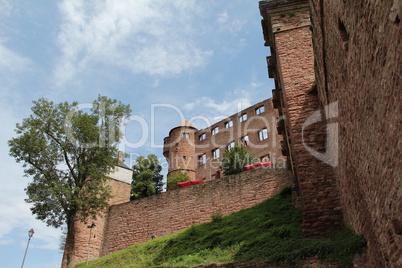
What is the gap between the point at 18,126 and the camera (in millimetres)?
19594

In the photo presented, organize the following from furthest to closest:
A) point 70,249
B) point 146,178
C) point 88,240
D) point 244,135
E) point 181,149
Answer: point 181,149
point 244,135
point 146,178
point 88,240
point 70,249

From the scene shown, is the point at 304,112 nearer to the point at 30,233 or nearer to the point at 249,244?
the point at 249,244

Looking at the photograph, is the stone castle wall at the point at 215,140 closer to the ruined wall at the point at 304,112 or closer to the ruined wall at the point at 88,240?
the ruined wall at the point at 88,240

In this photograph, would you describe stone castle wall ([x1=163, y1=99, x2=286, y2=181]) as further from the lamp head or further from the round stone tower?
the lamp head

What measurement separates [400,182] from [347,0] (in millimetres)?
2624

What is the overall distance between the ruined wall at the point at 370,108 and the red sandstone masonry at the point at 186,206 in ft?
40.4

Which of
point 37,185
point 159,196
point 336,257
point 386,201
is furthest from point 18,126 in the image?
point 386,201

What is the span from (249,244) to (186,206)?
10400 mm

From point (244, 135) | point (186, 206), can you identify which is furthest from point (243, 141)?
point (186, 206)

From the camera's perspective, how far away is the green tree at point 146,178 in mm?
34916

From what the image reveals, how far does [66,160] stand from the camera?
1919 cm

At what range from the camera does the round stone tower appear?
4197 cm

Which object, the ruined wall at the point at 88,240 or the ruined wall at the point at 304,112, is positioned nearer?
the ruined wall at the point at 304,112

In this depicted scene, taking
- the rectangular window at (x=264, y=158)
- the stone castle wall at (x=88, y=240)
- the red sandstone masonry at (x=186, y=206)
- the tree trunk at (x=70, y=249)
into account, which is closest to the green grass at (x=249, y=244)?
the red sandstone masonry at (x=186, y=206)
